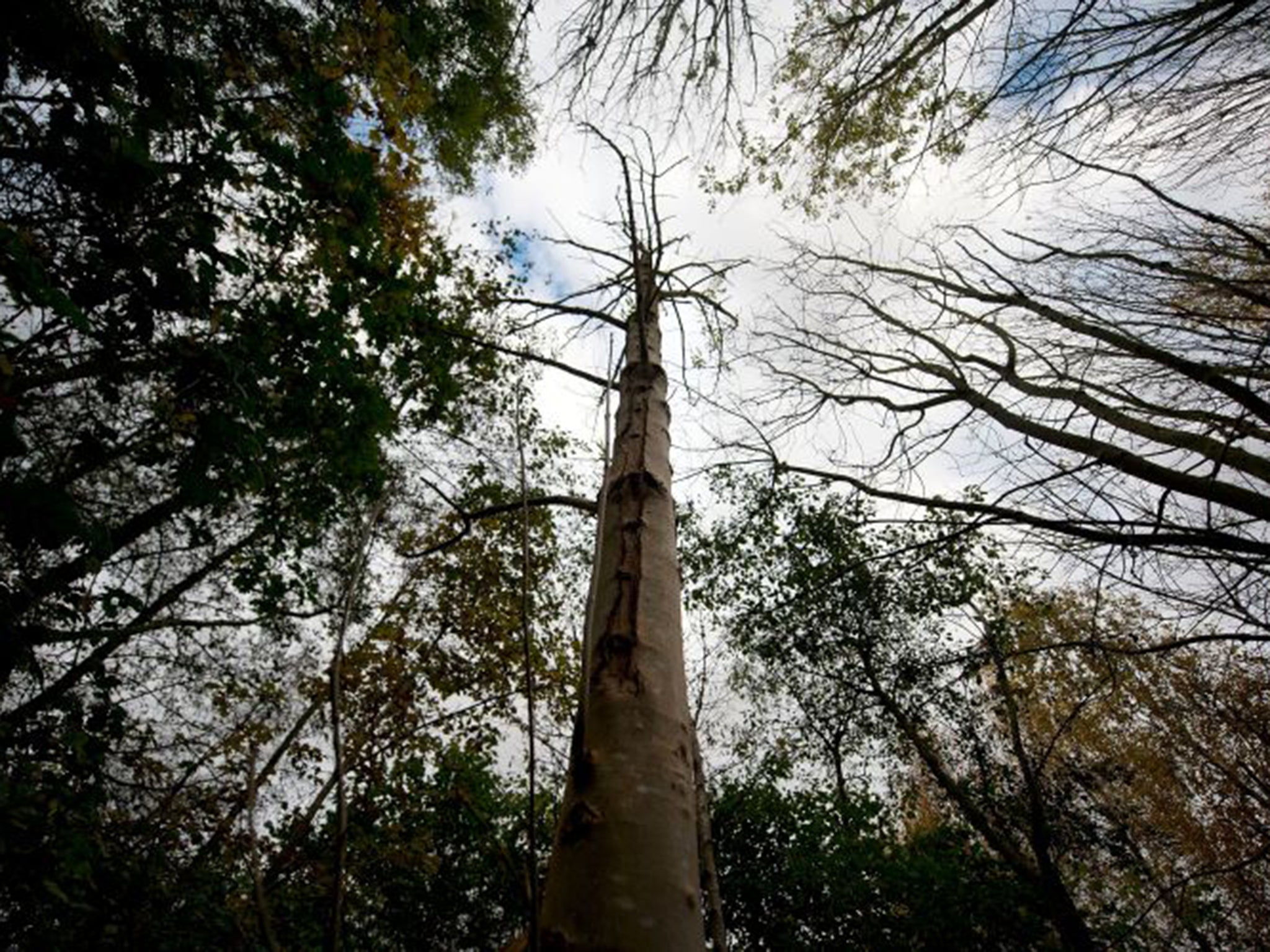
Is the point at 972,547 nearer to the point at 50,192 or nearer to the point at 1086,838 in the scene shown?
the point at 1086,838

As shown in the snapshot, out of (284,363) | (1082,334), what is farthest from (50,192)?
(1082,334)

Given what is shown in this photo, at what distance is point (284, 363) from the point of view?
128 inches

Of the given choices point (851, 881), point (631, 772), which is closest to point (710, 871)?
point (631, 772)

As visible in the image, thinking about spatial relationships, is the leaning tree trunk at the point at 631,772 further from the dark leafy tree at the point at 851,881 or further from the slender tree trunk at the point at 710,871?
the dark leafy tree at the point at 851,881

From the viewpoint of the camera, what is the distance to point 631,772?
3.50 feet

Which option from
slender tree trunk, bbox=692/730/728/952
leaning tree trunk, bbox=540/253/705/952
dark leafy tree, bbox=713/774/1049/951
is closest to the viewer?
leaning tree trunk, bbox=540/253/705/952

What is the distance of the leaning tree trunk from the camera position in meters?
0.88

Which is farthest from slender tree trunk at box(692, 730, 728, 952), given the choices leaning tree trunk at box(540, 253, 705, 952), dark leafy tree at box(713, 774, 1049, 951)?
dark leafy tree at box(713, 774, 1049, 951)

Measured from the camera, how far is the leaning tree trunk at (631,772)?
88cm

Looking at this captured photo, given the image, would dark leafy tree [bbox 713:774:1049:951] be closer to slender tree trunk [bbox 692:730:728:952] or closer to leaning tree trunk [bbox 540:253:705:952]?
slender tree trunk [bbox 692:730:728:952]

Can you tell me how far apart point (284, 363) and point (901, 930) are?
28.0 ft

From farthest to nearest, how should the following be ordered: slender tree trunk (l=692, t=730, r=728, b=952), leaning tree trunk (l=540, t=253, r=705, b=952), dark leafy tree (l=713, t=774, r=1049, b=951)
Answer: dark leafy tree (l=713, t=774, r=1049, b=951), slender tree trunk (l=692, t=730, r=728, b=952), leaning tree trunk (l=540, t=253, r=705, b=952)

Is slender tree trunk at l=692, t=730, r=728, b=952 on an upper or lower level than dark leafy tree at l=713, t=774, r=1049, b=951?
lower

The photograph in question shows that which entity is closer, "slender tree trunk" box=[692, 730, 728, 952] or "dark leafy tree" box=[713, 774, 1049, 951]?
"slender tree trunk" box=[692, 730, 728, 952]
